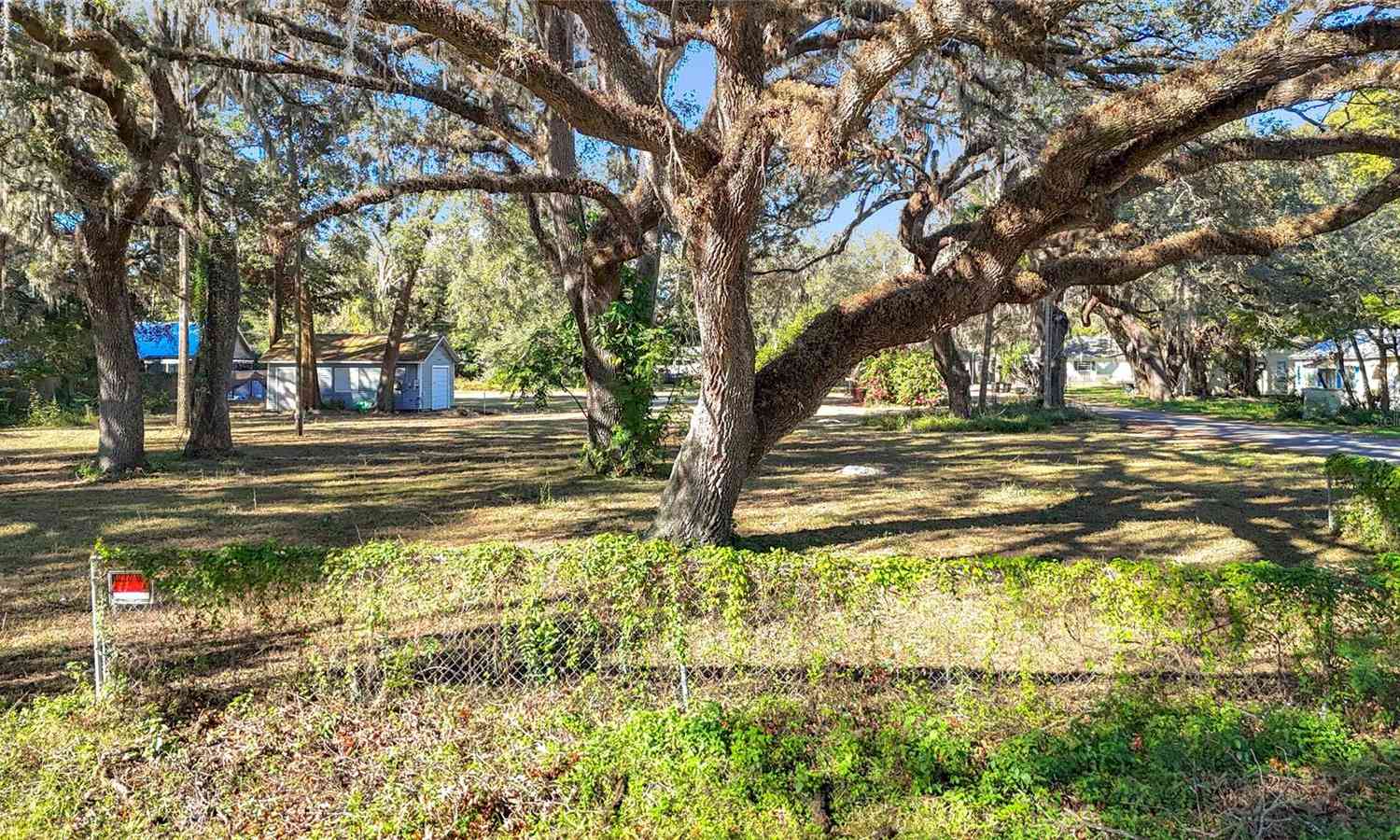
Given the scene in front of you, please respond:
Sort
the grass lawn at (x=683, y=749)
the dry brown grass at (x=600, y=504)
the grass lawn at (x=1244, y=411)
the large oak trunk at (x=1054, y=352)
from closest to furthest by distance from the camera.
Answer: the grass lawn at (x=683, y=749)
the dry brown grass at (x=600, y=504)
the grass lawn at (x=1244, y=411)
the large oak trunk at (x=1054, y=352)

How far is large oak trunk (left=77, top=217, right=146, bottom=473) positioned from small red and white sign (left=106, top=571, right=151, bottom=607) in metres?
10.0

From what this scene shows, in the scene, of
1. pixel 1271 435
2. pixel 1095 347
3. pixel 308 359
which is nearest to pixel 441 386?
pixel 308 359

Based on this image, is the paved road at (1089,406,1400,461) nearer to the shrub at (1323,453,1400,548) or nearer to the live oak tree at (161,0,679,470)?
the shrub at (1323,453,1400,548)

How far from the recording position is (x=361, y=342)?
3644 cm

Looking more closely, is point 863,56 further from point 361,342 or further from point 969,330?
point 969,330

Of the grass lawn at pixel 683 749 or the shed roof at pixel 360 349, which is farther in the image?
the shed roof at pixel 360 349

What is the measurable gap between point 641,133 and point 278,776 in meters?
5.08

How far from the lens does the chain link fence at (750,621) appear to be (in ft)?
13.2

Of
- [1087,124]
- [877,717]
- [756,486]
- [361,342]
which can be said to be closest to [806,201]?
[756,486]

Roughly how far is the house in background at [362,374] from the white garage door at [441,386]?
4cm

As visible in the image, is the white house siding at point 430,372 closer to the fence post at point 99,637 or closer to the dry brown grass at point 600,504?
the dry brown grass at point 600,504

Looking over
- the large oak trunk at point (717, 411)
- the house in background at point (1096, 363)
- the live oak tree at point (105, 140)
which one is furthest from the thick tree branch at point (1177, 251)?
the house in background at point (1096, 363)

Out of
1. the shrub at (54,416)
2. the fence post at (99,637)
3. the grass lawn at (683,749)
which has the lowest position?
the grass lawn at (683,749)

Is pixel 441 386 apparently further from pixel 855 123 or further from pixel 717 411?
pixel 855 123
